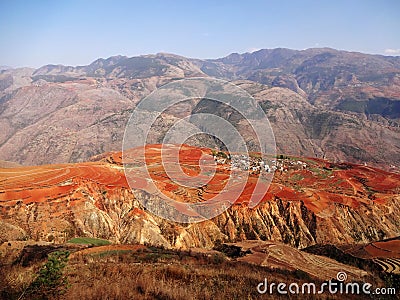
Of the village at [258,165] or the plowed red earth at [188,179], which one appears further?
the village at [258,165]

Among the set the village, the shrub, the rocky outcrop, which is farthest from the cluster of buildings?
the shrub

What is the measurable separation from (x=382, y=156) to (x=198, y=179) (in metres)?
91.7

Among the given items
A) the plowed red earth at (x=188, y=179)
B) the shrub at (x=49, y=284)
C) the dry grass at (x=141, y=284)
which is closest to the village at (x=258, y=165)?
the plowed red earth at (x=188, y=179)

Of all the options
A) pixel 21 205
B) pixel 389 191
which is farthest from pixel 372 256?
pixel 389 191

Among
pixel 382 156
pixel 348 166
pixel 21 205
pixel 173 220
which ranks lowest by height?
pixel 382 156

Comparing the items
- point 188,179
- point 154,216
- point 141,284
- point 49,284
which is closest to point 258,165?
point 188,179

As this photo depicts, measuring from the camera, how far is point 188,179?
1560 inches

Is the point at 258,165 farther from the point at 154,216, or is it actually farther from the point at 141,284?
the point at 141,284

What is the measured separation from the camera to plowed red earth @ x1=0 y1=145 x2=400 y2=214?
30562mm

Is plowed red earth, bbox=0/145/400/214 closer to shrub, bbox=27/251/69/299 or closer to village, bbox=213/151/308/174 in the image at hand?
village, bbox=213/151/308/174

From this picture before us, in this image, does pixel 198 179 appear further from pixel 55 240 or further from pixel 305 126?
pixel 305 126

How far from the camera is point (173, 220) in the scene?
104 ft

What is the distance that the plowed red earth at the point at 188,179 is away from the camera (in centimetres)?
3056

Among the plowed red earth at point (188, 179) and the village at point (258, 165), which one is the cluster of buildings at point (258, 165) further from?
the plowed red earth at point (188, 179)
